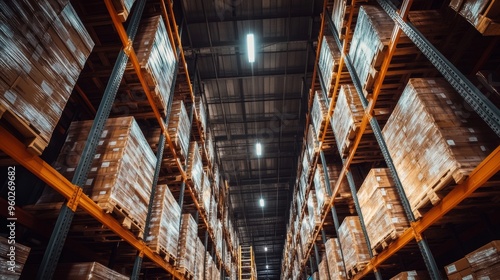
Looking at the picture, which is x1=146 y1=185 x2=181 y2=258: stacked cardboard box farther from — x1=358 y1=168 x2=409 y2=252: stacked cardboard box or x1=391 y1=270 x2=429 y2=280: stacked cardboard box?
x1=391 y1=270 x2=429 y2=280: stacked cardboard box

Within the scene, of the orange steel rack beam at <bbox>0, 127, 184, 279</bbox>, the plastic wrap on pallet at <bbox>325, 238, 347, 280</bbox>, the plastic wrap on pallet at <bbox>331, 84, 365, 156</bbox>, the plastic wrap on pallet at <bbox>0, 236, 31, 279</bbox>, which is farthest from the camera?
the plastic wrap on pallet at <bbox>325, 238, 347, 280</bbox>

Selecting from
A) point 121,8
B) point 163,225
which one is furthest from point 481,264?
point 121,8

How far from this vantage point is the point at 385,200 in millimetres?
4871

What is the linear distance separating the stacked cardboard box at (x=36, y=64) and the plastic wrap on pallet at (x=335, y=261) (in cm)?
739

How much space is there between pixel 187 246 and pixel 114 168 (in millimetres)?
3770

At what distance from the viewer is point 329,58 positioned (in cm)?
739

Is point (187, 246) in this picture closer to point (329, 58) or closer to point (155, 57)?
point (155, 57)

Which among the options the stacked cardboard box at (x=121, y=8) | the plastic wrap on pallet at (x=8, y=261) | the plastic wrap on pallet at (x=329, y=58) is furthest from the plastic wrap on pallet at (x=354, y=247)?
the stacked cardboard box at (x=121, y=8)

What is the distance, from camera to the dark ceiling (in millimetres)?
9859

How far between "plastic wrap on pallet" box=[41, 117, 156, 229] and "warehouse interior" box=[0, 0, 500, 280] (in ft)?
0.09

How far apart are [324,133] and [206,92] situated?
21.2 feet

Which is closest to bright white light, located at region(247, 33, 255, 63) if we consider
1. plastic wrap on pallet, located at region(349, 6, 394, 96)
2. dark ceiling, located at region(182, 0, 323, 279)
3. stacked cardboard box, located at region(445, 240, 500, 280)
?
dark ceiling, located at region(182, 0, 323, 279)

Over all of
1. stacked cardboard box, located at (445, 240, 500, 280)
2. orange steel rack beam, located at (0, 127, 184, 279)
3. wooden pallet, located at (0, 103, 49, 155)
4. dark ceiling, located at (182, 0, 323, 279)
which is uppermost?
dark ceiling, located at (182, 0, 323, 279)

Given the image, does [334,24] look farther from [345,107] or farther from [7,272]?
[7,272]
